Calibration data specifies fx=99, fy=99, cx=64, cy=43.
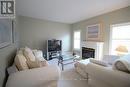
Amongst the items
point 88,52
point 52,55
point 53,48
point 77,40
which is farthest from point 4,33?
point 77,40

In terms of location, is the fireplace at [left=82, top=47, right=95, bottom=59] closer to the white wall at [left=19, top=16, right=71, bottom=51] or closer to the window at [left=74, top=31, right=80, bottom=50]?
the window at [left=74, top=31, right=80, bottom=50]

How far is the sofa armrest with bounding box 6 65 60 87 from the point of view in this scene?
5.39 feet

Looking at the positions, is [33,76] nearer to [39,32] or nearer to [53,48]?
[53,48]

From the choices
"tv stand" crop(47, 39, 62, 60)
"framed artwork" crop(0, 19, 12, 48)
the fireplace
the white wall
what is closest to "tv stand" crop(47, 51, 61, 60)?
"tv stand" crop(47, 39, 62, 60)

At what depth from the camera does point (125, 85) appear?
1.62 meters

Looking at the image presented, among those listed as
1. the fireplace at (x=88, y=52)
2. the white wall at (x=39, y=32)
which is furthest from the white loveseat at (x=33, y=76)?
the white wall at (x=39, y=32)

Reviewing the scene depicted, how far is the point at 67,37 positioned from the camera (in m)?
6.96

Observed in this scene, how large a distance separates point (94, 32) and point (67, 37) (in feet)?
7.78

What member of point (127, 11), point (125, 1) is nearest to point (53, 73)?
point (125, 1)

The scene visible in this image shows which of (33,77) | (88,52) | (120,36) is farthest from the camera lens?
(88,52)

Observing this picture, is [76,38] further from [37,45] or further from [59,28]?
[37,45]

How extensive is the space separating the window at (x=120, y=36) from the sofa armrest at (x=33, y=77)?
9.79 feet

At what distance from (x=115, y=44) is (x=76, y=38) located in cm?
304

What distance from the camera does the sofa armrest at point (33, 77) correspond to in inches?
64.6
